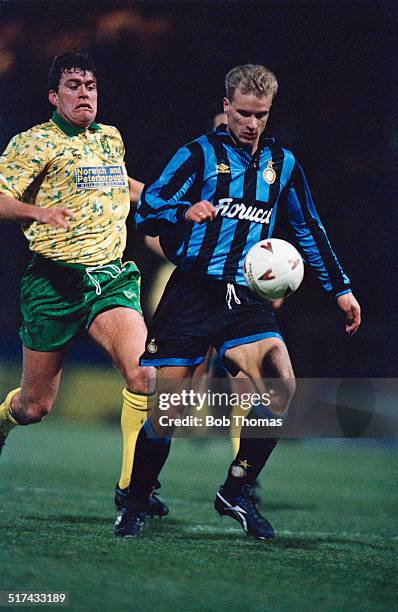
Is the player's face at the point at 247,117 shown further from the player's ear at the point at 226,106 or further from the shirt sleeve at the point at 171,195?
the shirt sleeve at the point at 171,195

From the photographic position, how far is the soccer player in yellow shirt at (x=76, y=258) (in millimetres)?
4305

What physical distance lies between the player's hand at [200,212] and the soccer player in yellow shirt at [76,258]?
62cm

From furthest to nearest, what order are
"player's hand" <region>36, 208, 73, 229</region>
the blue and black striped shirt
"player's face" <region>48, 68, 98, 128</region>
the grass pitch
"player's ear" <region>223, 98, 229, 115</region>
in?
"player's face" <region>48, 68, 98, 128</region> < "player's ear" <region>223, 98, 229, 115</region> < the blue and black striped shirt < "player's hand" <region>36, 208, 73, 229</region> < the grass pitch

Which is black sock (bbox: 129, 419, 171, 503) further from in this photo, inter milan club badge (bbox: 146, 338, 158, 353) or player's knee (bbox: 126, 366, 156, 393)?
inter milan club badge (bbox: 146, 338, 158, 353)

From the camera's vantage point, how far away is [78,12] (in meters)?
4.39

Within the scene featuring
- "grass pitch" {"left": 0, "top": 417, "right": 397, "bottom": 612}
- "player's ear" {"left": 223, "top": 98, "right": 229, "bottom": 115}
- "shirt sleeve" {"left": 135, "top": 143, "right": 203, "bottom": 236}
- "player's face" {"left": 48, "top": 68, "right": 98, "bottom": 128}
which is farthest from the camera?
"player's face" {"left": 48, "top": 68, "right": 98, "bottom": 128}

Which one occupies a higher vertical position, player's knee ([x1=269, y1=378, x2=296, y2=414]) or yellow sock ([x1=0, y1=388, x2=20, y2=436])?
player's knee ([x1=269, y1=378, x2=296, y2=414])

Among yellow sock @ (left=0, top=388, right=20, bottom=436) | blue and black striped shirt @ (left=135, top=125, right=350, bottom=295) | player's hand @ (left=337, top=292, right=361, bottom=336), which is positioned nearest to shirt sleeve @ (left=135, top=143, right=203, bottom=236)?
blue and black striped shirt @ (left=135, top=125, right=350, bottom=295)

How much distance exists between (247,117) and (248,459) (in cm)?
162

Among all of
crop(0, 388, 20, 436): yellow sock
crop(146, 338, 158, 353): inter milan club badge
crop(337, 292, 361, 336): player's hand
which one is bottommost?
crop(0, 388, 20, 436): yellow sock

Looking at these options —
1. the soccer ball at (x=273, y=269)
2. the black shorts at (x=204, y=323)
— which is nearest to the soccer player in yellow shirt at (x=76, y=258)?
the black shorts at (x=204, y=323)

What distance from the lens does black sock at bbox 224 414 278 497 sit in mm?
4258

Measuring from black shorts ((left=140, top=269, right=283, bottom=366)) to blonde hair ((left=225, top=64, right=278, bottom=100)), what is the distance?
92 cm
